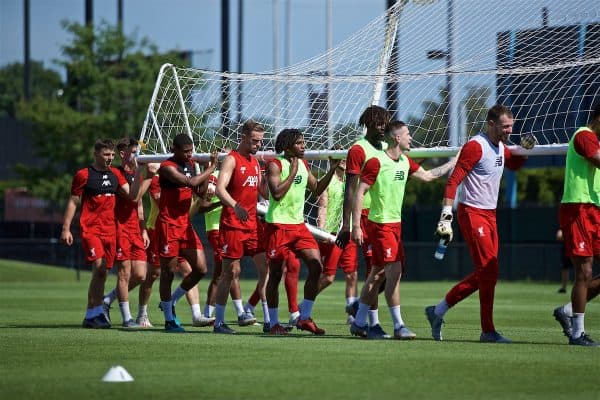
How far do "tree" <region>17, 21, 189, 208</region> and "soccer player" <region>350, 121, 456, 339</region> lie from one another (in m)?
35.0

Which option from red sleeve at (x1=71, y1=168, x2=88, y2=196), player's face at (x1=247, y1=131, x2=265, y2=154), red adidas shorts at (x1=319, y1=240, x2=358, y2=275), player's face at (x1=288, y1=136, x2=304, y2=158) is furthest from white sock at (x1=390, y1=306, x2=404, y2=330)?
red sleeve at (x1=71, y1=168, x2=88, y2=196)

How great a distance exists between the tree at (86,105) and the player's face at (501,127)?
117ft

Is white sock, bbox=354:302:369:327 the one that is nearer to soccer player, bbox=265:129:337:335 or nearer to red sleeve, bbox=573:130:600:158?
soccer player, bbox=265:129:337:335

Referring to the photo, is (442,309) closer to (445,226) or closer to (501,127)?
(445,226)

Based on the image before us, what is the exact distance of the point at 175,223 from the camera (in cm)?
1410

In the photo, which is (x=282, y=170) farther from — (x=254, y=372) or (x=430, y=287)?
(x=430, y=287)

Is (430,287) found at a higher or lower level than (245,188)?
lower

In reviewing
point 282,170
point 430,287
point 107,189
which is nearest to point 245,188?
point 282,170

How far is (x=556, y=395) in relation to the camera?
8180 mm

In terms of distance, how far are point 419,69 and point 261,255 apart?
5096 millimetres

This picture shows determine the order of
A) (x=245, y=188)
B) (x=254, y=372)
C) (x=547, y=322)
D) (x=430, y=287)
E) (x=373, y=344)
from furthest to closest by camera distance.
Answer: (x=430, y=287), (x=547, y=322), (x=245, y=188), (x=373, y=344), (x=254, y=372)

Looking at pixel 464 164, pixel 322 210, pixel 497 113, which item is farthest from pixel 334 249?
pixel 497 113

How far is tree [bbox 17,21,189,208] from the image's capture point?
1847 inches

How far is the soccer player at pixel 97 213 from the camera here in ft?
48.1
